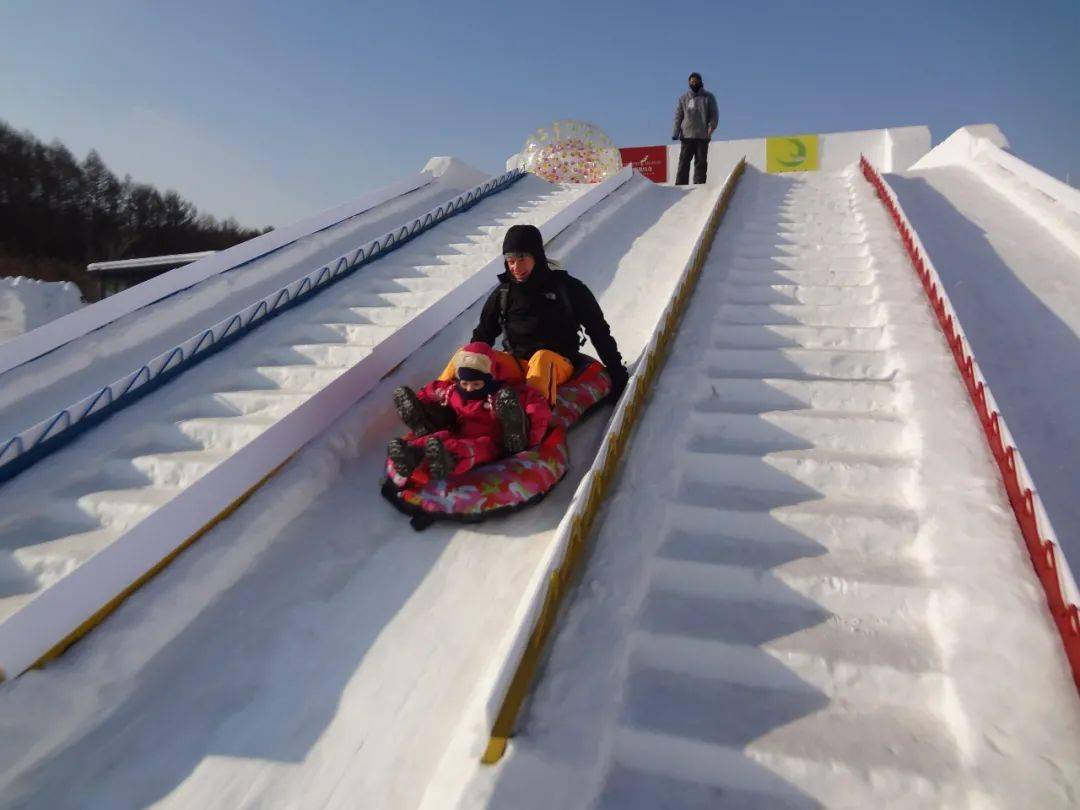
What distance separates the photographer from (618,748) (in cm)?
178

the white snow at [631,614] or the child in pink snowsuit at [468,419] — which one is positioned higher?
the child in pink snowsuit at [468,419]

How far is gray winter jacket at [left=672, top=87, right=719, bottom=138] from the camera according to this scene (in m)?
8.84

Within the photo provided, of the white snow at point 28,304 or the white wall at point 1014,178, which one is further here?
the white snow at point 28,304

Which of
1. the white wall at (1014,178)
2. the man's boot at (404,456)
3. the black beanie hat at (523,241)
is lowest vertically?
the man's boot at (404,456)

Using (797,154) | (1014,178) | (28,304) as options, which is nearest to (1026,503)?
(1014,178)

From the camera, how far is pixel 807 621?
210 centimetres

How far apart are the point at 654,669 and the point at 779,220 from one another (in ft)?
16.8

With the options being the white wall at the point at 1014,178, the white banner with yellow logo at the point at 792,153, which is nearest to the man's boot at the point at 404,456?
the white wall at the point at 1014,178

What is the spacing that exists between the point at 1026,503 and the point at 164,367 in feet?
13.4

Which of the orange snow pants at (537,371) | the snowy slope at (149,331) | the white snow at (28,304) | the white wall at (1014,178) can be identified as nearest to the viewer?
the orange snow pants at (537,371)

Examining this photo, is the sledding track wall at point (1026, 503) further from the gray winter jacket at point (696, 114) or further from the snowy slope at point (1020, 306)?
the gray winter jacket at point (696, 114)

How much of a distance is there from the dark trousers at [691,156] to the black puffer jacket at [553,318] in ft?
20.4

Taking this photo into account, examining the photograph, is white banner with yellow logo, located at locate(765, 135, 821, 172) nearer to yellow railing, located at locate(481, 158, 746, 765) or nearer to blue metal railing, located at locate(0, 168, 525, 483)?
blue metal railing, located at locate(0, 168, 525, 483)

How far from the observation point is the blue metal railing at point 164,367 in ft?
10.5
